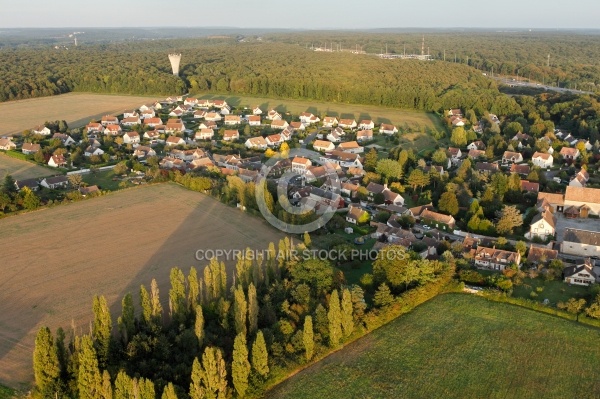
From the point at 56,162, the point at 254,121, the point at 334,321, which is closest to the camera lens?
the point at 334,321

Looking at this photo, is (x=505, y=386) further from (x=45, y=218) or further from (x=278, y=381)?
(x=45, y=218)

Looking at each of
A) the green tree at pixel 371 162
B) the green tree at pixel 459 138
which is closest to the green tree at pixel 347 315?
the green tree at pixel 371 162

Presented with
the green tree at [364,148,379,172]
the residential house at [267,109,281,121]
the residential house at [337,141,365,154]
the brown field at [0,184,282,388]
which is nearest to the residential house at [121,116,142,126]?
the residential house at [267,109,281,121]

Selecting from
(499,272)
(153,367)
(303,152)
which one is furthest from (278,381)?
(303,152)

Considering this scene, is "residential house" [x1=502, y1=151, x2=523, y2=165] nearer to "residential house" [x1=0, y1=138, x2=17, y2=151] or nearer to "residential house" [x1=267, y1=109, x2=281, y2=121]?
"residential house" [x1=267, y1=109, x2=281, y2=121]

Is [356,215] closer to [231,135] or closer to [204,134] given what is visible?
[231,135]

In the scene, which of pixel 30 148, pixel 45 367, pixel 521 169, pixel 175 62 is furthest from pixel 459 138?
pixel 175 62

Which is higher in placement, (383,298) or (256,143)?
(256,143)
